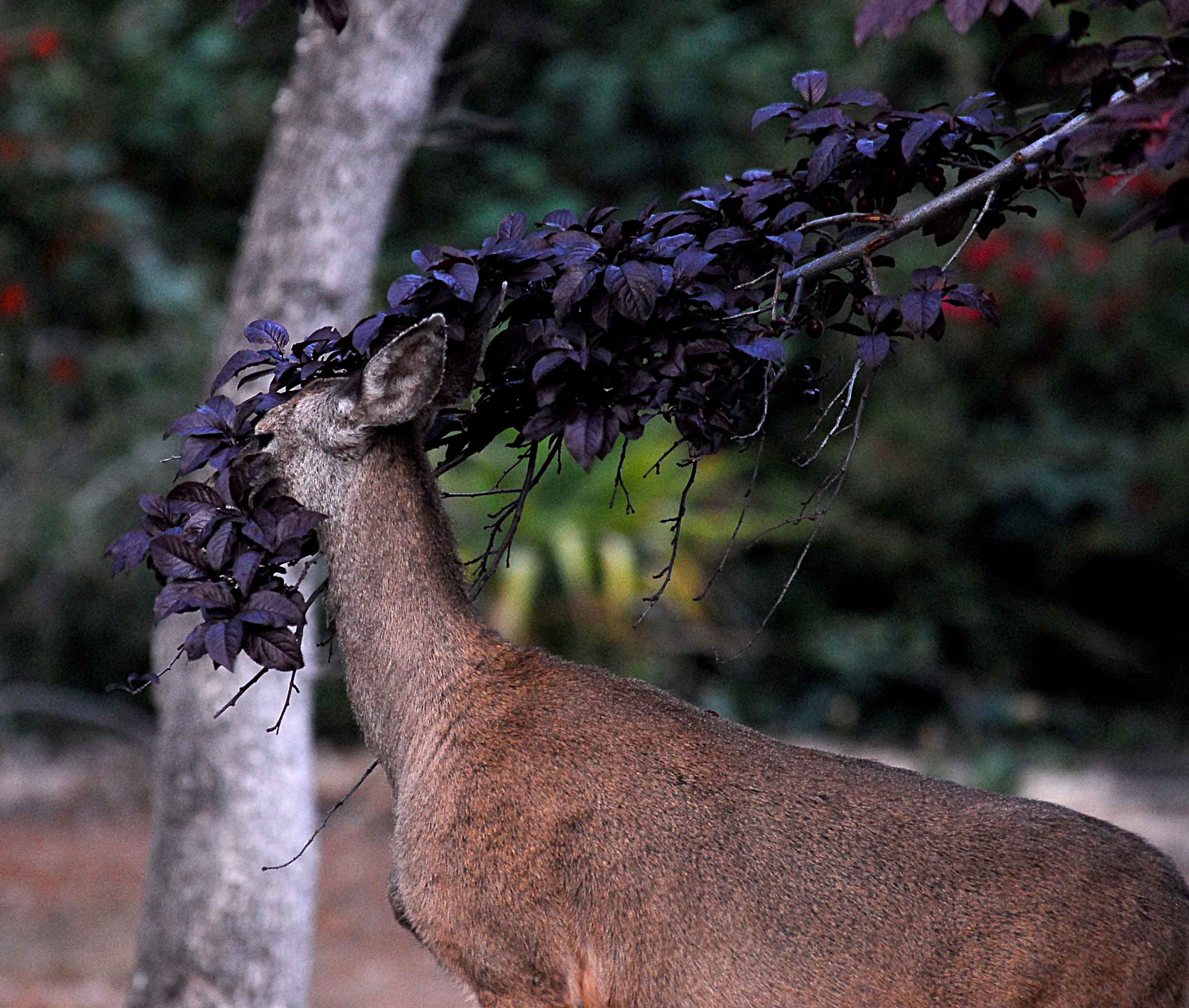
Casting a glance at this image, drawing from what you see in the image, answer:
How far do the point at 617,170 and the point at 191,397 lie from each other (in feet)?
14.9

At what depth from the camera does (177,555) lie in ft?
9.74

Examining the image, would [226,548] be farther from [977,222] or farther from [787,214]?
[977,222]

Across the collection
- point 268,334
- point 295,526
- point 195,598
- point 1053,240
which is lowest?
point 1053,240

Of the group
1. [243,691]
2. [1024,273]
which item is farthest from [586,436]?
[1024,273]

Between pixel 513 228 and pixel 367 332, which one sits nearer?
pixel 367 332

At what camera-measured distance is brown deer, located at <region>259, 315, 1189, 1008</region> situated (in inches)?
118

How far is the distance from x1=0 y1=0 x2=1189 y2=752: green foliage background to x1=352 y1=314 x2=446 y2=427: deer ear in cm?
680

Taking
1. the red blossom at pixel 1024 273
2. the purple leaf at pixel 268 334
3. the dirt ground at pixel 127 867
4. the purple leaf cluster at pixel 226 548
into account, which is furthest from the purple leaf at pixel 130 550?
the red blossom at pixel 1024 273

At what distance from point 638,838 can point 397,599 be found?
825 mm

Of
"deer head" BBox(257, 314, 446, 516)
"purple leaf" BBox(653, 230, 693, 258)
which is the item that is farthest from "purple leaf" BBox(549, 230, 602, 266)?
"deer head" BBox(257, 314, 446, 516)

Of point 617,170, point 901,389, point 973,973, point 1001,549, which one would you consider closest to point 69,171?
point 617,170

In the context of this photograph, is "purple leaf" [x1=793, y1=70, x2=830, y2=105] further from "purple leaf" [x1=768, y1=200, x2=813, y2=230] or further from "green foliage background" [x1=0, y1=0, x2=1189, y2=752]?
"green foliage background" [x1=0, y1=0, x2=1189, y2=752]

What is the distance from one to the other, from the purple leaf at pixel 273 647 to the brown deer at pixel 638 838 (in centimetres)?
60

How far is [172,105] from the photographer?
A: 520 inches
